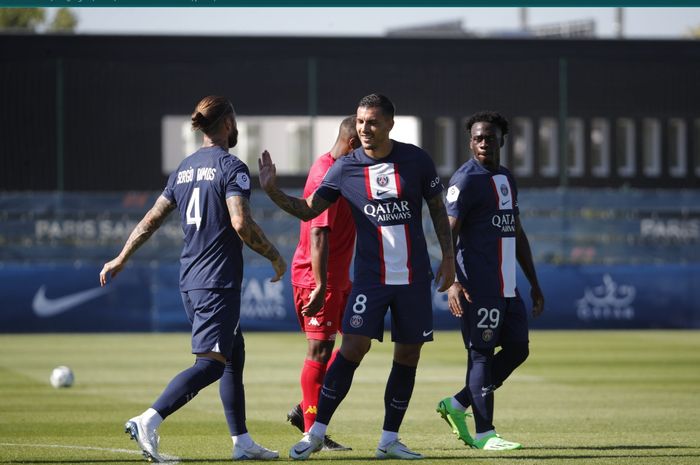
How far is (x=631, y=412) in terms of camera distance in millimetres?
12281

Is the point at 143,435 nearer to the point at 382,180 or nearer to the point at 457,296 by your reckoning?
the point at 382,180

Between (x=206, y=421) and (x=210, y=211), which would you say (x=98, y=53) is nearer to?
(x=206, y=421)

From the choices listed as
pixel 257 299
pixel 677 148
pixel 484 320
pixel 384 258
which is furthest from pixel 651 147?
pixel 384 258

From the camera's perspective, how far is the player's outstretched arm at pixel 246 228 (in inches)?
336

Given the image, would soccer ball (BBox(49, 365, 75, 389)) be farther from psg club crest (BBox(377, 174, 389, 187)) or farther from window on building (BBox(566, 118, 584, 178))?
window on building (BBox(566, 118, 584, 178))

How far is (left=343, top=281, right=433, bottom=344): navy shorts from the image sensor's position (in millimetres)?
8812

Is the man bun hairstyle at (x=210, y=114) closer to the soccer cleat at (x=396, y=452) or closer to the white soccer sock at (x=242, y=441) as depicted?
the white soccer sock at (x=242, y=441)

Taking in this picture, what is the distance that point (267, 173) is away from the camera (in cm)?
852

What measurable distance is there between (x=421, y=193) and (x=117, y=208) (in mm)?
17661

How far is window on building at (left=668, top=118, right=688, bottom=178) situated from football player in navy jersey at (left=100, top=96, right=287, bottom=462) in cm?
3122

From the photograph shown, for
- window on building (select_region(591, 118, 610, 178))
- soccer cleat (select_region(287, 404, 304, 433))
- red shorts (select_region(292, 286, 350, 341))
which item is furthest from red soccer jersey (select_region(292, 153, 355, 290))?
window on building (select_region(591, 118, 610, 178))

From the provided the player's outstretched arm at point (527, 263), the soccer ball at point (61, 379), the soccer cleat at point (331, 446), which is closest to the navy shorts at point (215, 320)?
the soccer cleat at point (331, 446)

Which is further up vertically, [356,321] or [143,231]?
[143,231]

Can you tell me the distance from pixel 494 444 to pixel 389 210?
1.85 meters
